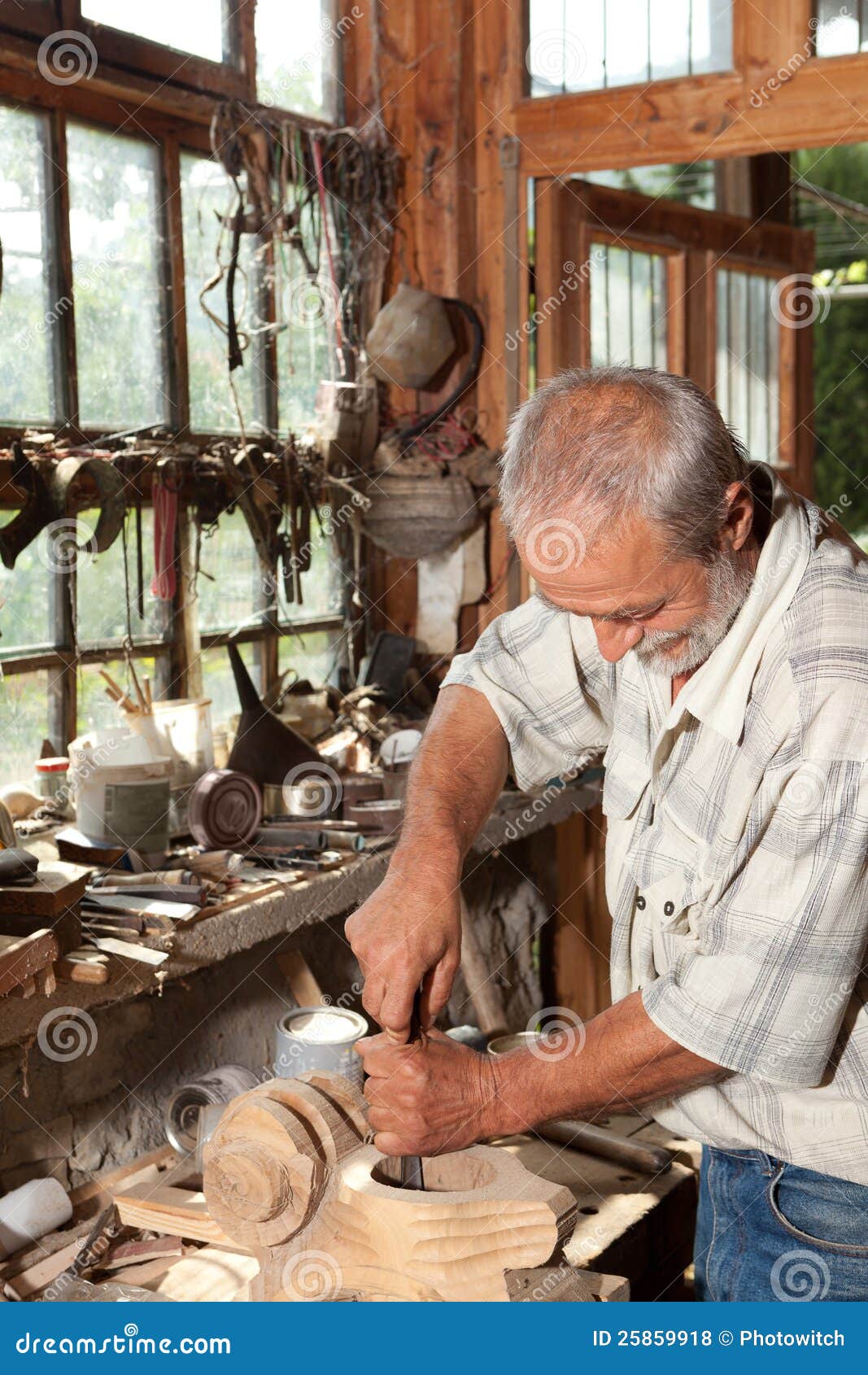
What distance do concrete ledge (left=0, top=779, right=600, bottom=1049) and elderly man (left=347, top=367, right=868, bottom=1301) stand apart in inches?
39.9

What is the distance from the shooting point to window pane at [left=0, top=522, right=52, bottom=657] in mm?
3189

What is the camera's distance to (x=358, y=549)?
431 centimetres

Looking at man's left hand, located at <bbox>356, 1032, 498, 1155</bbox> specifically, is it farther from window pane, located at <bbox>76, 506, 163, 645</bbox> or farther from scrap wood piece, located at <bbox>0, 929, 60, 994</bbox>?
window pane, located at <bbox>76, 506, 163, 645</bbox>

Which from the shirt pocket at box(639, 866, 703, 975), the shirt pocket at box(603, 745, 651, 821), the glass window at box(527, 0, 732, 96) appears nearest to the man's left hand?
the shirt pocket at box(639, 866, 703, 975)

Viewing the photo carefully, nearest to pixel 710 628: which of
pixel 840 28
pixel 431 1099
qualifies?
pixel 431 1099

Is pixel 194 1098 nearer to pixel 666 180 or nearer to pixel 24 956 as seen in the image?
pixel 24 956

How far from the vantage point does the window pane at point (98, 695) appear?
3.44 metres

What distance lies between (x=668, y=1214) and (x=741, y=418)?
136 inches

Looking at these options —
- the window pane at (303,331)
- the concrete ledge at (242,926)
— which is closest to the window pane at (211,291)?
the window pane at (303,331)

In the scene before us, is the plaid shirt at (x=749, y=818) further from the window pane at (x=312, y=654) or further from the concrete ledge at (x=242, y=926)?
the window pane at (x=312, y=654)

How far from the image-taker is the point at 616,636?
1.66 meters

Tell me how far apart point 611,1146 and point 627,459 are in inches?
65.5

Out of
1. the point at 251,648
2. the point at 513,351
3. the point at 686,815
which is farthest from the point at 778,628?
the point at 513,351

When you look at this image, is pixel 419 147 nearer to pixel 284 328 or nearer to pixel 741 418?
pixel 284 328
